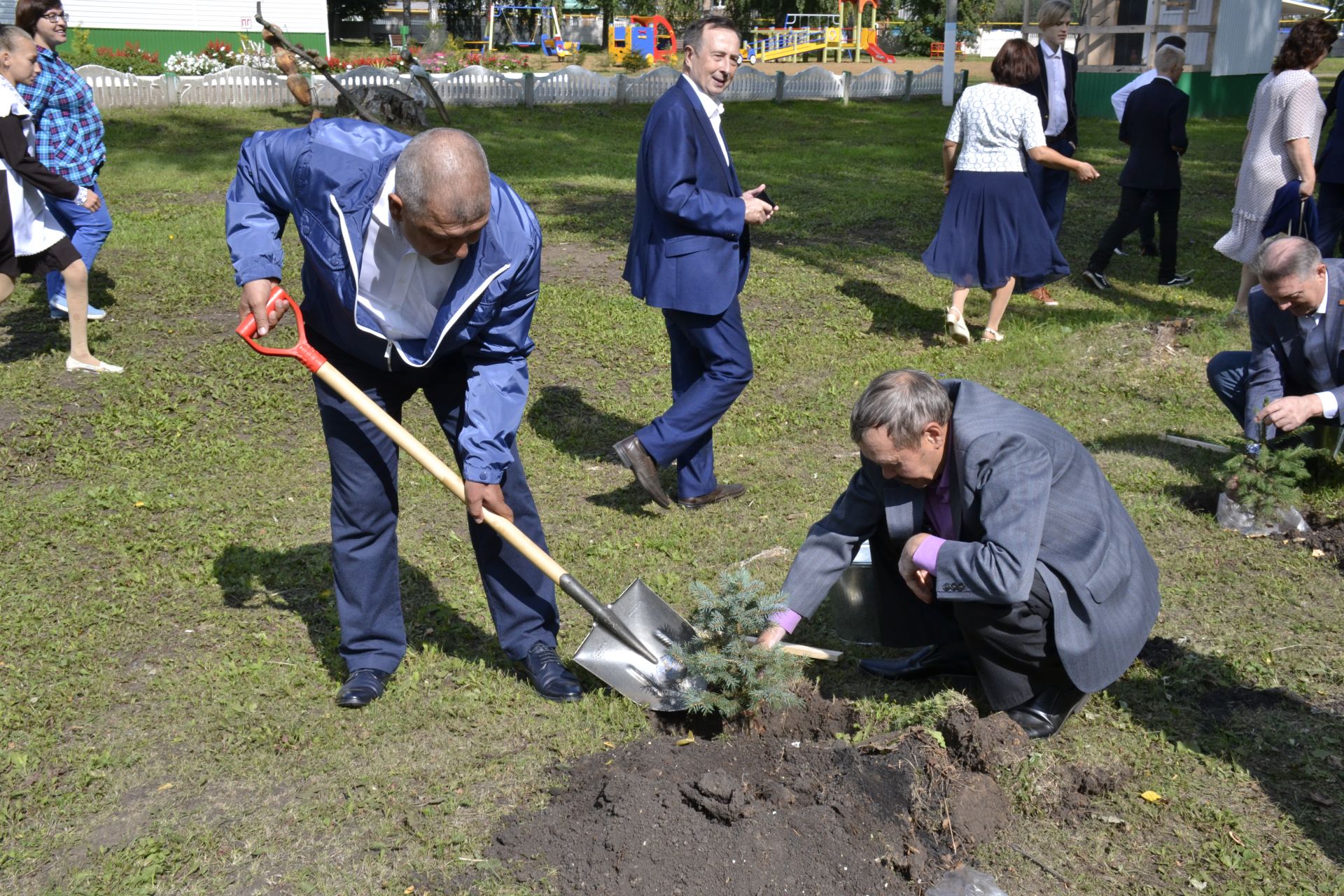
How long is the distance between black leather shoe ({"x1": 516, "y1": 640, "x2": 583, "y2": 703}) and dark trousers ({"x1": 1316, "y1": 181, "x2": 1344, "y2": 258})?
5.86 m

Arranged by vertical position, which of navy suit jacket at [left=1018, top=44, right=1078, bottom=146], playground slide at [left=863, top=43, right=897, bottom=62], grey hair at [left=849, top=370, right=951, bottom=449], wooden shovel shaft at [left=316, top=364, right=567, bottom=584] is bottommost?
wooden shovel shaft at [left=316, top=364, right=567, bottom=584]

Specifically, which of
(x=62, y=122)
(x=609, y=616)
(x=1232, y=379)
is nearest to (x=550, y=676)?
(x=609, y=616)

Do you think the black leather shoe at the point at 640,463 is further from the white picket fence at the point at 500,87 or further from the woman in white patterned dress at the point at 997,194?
the white picket fence at the point at 500,87

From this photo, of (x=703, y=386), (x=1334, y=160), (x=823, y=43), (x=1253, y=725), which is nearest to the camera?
(x=1253, y=725)

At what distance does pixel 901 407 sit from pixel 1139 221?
7271mm

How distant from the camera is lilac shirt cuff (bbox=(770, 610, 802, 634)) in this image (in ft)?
11.3

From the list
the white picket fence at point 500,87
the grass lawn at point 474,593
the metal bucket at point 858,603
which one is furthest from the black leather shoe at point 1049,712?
the white picket fence at point 500,87

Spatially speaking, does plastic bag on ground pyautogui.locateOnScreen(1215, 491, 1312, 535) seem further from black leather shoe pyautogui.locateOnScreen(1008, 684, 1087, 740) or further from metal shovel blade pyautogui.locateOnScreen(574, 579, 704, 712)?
metal shovel blade pyautogui.locateOnScreen(574, 579, 704, 712)

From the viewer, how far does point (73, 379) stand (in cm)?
668

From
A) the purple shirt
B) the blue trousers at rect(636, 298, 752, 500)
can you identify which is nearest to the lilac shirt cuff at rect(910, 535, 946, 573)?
the purple shirt

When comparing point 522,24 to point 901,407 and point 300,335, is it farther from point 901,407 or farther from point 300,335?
point 901,407

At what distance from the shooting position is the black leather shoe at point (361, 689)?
3.69 m

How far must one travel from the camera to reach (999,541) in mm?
3021

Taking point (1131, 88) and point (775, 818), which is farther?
point (1131, 88)
